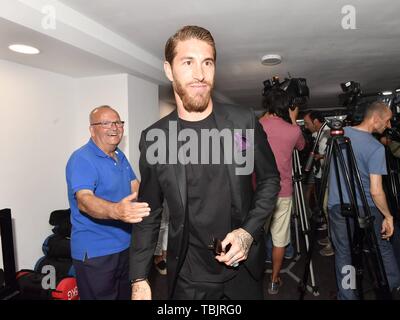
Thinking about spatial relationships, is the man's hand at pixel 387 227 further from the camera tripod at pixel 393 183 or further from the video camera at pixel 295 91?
the video camera at pixel 295 91

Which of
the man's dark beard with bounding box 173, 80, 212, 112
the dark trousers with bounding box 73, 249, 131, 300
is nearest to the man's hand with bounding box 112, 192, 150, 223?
the man's dark beard with bounding box 173, 80, 212, 112

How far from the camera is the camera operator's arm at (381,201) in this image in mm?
2021

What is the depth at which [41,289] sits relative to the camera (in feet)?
8.01

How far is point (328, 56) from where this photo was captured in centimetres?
379

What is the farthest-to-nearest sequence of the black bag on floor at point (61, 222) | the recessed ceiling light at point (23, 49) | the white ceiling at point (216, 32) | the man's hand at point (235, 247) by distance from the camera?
the black bag on floor at point (61, 222)
the recessed ceiling light at point (23, 49)
the white ceiling at point (216, 32)
the man's hand at point (235, 247)

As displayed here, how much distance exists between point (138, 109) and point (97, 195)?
6.39ft

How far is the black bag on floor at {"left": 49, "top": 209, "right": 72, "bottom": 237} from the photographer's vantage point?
9.97ft

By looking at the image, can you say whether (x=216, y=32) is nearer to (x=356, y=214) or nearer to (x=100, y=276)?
(x=356, y=214)

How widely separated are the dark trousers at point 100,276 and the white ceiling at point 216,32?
5.46 ft

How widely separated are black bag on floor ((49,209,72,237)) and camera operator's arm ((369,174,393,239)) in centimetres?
294

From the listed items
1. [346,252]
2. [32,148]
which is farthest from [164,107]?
[346,252]

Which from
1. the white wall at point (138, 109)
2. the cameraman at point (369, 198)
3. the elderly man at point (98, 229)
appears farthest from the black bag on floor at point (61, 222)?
the cameraman at point (369, 198)

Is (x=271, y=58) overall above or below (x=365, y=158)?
above

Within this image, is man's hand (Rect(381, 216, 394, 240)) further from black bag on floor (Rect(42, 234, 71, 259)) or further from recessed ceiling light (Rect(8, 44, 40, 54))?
recessed ceiling light (Rect(8, 44, 40, 54))
